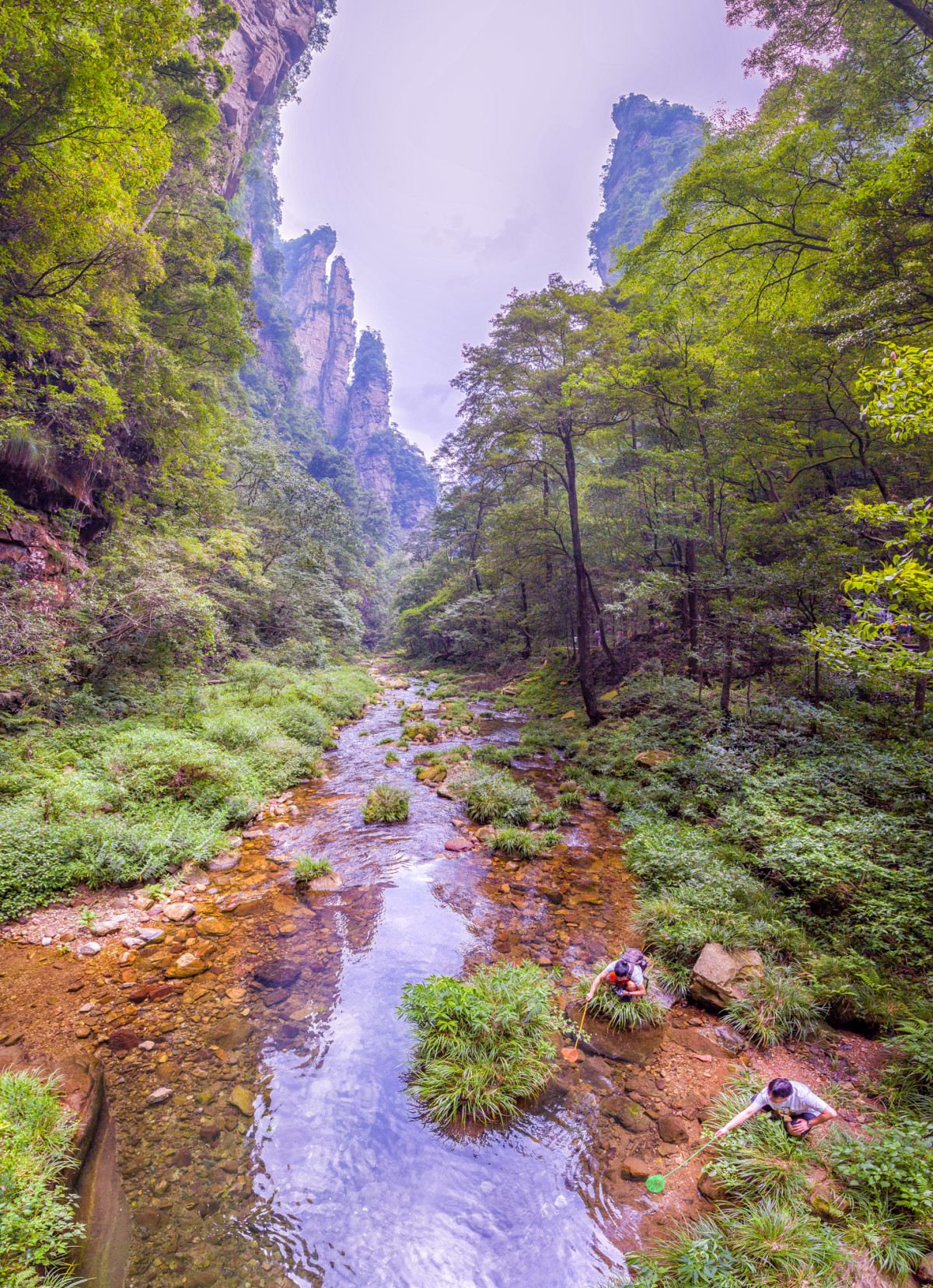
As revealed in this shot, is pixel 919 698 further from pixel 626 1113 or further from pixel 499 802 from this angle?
pixel 626 1113

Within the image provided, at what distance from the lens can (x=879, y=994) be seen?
3.93 m

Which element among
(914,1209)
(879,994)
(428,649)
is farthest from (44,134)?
(428,649)

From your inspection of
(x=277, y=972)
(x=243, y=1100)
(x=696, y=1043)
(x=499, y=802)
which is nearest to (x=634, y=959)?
(x=696, y=1043)

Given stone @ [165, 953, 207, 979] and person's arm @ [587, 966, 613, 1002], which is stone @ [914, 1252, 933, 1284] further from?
stone @ [165, 953, 207, 979]

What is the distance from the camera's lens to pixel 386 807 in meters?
8.58

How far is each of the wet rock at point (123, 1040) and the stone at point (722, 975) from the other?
16.4 ft

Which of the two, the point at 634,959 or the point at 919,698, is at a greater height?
the point at 919,698

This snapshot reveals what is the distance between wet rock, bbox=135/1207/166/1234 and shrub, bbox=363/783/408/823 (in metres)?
5.61

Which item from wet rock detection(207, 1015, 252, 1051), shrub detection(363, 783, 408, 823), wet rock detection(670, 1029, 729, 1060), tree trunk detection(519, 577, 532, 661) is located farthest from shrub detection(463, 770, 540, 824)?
tree trunk detection(519, 577, 532, 661)

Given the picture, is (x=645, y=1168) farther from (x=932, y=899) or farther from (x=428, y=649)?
(x=428, y=649)

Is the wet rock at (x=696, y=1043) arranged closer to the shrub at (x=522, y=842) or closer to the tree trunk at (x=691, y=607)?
the shrub at (x=522, y=842)

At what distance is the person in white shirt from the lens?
9.62ft

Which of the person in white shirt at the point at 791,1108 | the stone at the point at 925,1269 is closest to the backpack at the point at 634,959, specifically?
the person in white shirt at the point at 791,1108

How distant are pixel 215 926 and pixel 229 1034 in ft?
5.26
